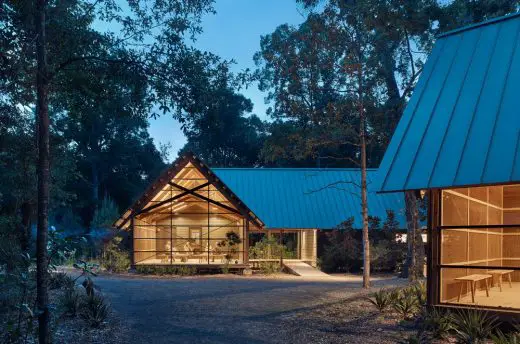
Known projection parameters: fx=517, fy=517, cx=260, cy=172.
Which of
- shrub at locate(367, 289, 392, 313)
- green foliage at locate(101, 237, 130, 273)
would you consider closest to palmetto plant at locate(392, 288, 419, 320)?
shrub at locate(367, 289, 392, 313)

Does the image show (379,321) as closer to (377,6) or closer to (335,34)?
(335,34)

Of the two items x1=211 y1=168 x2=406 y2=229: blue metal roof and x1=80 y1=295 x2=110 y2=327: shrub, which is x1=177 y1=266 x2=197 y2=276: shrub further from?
x1=80 y1=295 x2=110 y2=327: shrub

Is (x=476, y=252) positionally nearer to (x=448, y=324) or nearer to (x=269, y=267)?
(x=448, y=324)

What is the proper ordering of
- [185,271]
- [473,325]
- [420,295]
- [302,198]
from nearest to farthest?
[473,325] < [420,295] < [185,271] < [302,198]

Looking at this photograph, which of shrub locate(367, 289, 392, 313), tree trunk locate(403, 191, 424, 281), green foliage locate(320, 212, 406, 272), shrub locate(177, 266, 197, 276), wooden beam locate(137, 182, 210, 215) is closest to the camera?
shrub locate(367, 289, 392, 313)

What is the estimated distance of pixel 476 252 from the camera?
408 inches

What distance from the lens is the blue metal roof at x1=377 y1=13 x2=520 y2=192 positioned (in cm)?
881

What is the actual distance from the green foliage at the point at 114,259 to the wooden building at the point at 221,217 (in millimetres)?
523

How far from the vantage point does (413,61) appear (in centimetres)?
1878

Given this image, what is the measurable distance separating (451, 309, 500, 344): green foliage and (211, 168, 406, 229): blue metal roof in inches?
681

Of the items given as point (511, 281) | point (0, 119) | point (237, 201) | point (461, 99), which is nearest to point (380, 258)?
point (237, 201)

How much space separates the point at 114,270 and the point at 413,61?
15057 millimetres

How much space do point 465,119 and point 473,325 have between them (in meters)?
3.80

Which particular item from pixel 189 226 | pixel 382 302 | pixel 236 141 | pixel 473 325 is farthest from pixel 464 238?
pixel 236 141
